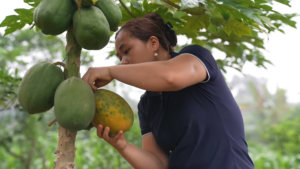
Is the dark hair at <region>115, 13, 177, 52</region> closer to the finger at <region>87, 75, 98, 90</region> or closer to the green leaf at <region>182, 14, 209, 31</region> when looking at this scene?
the green leaf at <region>182, 14, 209, 31</region>

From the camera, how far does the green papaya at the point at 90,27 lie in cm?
100

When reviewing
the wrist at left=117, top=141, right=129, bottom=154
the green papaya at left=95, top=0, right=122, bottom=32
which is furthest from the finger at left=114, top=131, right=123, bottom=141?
the green papaya at left=95, top=0, right=122, bottom=32

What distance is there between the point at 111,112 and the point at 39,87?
26 cm

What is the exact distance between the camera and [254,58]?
2014 mm

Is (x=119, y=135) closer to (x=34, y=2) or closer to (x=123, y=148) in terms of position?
(x=123, y=148)

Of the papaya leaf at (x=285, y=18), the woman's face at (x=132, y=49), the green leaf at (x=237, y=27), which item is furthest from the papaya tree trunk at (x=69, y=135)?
the papaya leaf at (x=285, y=18)

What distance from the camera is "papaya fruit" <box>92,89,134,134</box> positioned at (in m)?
1.07

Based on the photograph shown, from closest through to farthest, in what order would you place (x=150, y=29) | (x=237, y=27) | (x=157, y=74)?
(x=157, y=74), (x=237, y=27), (x=150, y=29)

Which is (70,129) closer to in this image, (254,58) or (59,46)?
(254,58)

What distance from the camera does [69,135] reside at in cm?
103

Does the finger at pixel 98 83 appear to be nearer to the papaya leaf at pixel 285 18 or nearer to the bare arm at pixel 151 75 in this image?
the bare arm at pixel 151 75

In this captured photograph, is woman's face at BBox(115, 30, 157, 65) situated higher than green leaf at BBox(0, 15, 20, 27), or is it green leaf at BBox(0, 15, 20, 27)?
green leaf at BBox(0, 15, 20, 27)

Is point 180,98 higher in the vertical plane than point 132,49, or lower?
lower

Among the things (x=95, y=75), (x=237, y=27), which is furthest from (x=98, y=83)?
(x=237, y=27)
